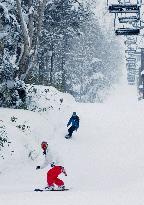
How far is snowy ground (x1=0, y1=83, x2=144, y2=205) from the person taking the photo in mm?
10219

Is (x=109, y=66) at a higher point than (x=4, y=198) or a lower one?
higher

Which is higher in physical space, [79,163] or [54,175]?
[54,175]

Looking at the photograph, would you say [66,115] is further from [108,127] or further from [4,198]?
[4,198]

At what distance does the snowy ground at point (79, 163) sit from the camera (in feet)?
33.5

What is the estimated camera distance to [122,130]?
24.6 meters

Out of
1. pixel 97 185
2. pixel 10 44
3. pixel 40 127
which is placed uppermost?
pixel 10 44

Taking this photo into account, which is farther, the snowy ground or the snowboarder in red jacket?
the snowboarder in red jacket

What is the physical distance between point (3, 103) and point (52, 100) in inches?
241

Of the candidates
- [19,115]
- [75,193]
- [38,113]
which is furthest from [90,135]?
[75,193]

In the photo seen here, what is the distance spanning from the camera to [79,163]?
16.2 metres

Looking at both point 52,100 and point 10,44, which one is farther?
point 52,100

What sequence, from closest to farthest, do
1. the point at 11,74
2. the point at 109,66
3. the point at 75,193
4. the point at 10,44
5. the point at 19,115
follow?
the point at 75,193 < the point at 19,115 < the point at 11,74 < the point at 10,44 < the point at 109,66

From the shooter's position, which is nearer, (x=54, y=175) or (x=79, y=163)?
(x=54, y=175)

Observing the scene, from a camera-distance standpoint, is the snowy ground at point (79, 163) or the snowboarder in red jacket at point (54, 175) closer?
the snowy ground at point (79, 163)
